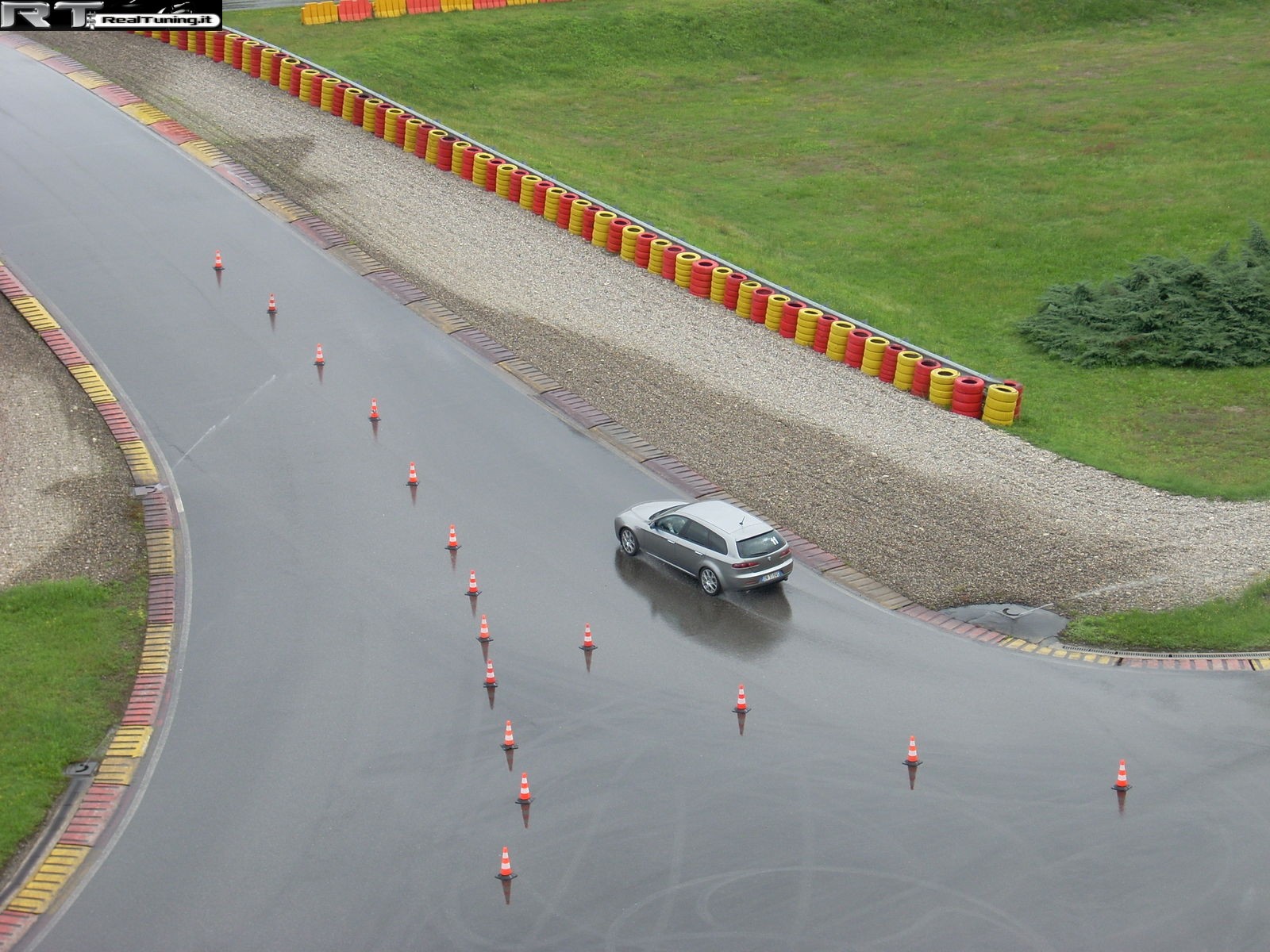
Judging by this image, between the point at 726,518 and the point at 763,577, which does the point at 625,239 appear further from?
the point at 763,577

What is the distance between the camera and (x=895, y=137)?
4928 centimetres

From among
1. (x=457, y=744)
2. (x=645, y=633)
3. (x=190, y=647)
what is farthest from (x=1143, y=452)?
(x=190, y=647)

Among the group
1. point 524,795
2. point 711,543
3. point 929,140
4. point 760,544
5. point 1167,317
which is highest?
point 929,140

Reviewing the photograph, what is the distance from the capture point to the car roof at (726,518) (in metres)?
24.5

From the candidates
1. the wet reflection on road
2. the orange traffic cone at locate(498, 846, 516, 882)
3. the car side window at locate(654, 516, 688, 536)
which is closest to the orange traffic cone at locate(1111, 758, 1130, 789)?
the wet reflection on road

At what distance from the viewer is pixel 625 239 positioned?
37938 millimetres

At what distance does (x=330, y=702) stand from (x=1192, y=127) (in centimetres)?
3858

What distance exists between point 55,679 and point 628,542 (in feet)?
31.9

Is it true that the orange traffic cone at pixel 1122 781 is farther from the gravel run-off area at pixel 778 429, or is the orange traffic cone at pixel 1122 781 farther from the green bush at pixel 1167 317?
the green bush at pixel 1167 317

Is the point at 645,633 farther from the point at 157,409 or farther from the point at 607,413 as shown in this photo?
the point at 157,409

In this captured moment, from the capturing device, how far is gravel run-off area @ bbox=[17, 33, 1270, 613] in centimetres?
2534

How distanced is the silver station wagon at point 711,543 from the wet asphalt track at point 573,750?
1.52 feet

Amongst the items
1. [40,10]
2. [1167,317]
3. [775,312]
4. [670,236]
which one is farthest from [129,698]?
[40,10]

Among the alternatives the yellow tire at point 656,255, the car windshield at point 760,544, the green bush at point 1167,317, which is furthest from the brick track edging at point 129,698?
the green bush at point 1167,317
